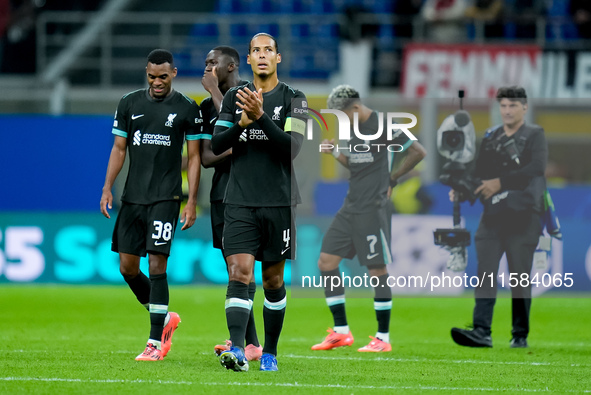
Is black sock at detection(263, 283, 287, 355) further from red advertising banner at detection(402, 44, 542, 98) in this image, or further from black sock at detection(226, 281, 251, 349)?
red advertising banner at detection(402, 44, 542, 98)

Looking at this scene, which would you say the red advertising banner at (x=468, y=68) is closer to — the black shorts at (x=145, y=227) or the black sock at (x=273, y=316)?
the black shorts at (x=145, y=227)

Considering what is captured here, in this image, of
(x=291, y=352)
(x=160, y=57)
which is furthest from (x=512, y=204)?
(x=160, y=57)

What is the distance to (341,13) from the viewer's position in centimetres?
1947

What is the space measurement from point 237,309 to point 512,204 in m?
3.32

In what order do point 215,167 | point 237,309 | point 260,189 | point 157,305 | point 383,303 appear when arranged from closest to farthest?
point 237,309 → point 260,189 → point 157,305 → point 215,167 → point 383,303

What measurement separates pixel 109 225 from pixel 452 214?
6.60m

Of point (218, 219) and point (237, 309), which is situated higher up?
point (218, 219)

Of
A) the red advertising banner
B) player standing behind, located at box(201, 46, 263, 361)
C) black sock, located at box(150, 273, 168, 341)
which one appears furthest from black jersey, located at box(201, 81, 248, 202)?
the red advertising banner

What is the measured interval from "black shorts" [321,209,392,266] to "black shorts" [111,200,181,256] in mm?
1802

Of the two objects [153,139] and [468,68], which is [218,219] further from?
[468,68]

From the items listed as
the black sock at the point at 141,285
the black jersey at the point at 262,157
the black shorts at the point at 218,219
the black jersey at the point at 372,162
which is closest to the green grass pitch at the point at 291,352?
the black sock at the point at 141,285

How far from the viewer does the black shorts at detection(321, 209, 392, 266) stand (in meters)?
8.49

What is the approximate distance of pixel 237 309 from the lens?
6.42m

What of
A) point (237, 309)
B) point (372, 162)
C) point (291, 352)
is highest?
point (372, 162)
